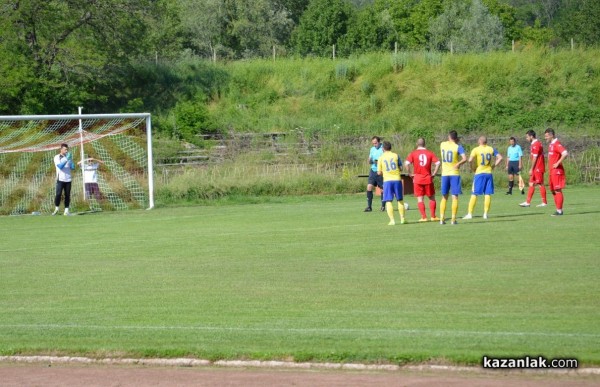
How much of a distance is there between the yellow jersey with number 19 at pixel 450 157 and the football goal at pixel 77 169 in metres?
11.9

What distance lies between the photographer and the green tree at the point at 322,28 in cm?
7638

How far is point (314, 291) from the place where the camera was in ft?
42.6

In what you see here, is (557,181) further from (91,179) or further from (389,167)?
(91,179)

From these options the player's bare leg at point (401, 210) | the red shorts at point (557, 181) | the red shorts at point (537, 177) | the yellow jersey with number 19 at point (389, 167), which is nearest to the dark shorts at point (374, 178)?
the red shorts at point (537, 177)

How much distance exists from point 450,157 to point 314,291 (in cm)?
839

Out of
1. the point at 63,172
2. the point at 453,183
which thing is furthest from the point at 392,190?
the point at 63,172

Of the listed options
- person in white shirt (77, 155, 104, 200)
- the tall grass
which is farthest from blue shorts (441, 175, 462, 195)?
the tall grass

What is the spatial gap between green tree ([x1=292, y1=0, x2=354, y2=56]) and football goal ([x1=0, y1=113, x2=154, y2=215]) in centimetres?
4227

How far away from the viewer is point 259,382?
28.7ft

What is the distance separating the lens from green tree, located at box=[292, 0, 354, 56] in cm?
7638

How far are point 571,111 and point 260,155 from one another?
19.0m

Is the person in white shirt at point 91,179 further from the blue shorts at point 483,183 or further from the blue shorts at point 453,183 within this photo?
the blue shorts at point 483,183

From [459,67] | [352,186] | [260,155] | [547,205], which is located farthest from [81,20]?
[547,205]

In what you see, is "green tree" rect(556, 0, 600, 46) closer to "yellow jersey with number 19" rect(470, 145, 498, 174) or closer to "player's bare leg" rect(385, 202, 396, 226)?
"yellow jersey with number 19" rect(470, 145, 498, 174)
